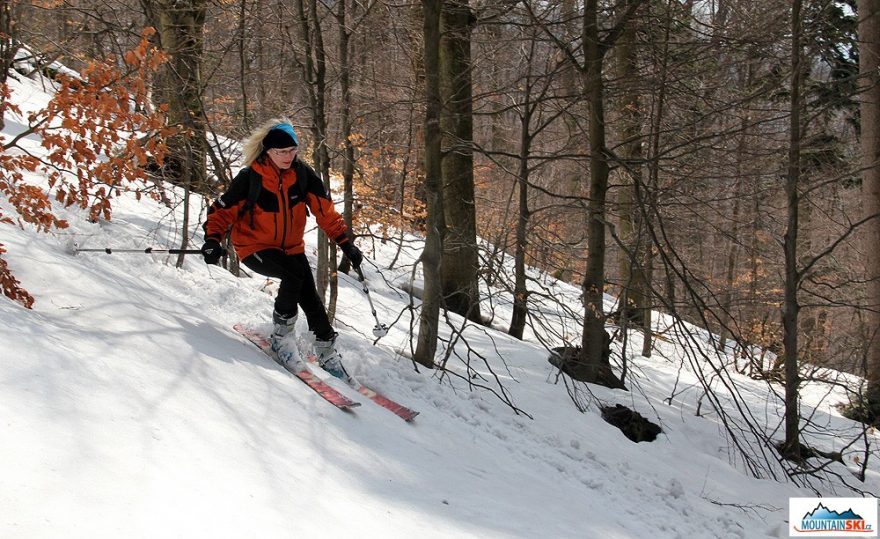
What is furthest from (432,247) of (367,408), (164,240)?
(164,240)

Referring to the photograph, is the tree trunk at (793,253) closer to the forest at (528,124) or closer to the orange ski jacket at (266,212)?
the forest at (528,124)

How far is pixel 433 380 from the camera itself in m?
Result: 6.02

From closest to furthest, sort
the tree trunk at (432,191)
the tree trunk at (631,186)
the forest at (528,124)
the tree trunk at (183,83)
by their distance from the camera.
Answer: the forest at (528,124)
the tree trunk at (432,191)
the tree trunk at (183,83)
the tree trunk at (631,186)

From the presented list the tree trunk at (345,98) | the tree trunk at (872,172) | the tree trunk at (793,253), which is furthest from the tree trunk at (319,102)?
the tree trunk at (872,172)

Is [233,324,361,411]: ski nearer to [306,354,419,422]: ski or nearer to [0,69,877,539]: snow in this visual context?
[0,69,877,539]: snow

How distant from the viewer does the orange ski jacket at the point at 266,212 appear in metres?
4.95

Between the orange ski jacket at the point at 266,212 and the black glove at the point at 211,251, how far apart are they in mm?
56

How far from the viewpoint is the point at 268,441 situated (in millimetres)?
3303

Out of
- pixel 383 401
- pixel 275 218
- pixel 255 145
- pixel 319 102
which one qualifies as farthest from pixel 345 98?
pixel 383 401

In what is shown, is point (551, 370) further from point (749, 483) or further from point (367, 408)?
point (367, 408)

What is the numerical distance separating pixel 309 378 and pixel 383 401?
65cm

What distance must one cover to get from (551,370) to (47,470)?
603 cm

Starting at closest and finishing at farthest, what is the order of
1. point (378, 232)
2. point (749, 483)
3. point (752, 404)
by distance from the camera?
point (749, 483), point (752, 404), point (378, 232)

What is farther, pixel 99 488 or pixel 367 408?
pixel 367 408
